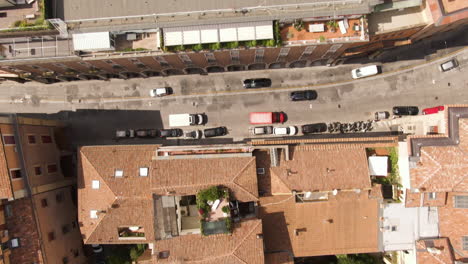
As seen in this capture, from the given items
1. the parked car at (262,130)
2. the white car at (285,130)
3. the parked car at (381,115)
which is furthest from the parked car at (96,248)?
the parked car at (381,115)

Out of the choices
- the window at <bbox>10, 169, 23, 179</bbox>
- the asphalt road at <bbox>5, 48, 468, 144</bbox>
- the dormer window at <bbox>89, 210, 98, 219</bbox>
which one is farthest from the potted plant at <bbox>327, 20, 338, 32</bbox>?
the window at <bbox>10, 169, 23, 179</bbox>

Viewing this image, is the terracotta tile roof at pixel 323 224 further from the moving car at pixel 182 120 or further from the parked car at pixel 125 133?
the parked car at pixel 125 133

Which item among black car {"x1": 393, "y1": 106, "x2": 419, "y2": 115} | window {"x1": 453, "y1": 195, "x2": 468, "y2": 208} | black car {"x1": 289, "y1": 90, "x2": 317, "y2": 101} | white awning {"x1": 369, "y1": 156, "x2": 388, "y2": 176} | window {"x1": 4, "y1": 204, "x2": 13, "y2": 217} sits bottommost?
window {"x1": 453, "y1": 195, "x2": 468, "y2": 208}

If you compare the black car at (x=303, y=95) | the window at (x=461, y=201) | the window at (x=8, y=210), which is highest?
the black car at (x=303, y=95)

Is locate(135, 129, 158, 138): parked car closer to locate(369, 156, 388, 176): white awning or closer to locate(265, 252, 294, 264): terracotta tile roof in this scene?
locate(265, 252, 294, 264): terracotta tile roof

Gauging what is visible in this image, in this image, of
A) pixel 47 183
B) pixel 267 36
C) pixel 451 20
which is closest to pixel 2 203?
pixel 47 183

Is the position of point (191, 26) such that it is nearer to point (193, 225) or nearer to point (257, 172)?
point (257, 172)
